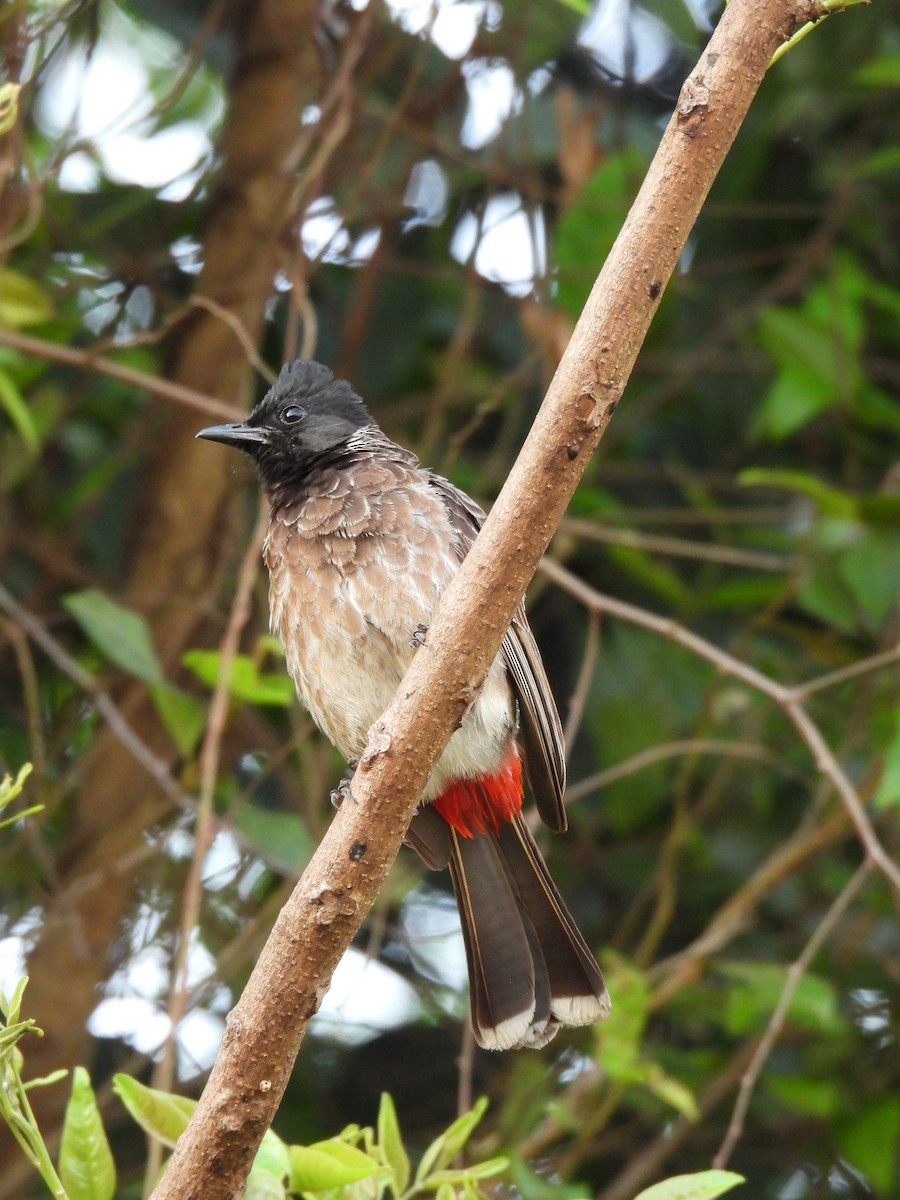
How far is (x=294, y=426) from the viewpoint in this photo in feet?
10.5

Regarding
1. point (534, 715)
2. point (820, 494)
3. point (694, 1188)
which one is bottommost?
point (694, 1188)

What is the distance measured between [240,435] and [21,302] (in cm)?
93

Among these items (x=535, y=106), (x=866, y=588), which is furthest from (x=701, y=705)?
(x=535, y=106)

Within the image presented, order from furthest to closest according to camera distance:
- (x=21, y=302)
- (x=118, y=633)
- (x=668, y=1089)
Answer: (x=21, y=302)
(x=668, y=1089)
(x=118, y=633)

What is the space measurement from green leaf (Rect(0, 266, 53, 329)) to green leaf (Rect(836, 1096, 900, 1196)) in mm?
2929

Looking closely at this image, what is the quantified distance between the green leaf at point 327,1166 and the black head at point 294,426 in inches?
60.6

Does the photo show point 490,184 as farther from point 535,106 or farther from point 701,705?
point 701,705

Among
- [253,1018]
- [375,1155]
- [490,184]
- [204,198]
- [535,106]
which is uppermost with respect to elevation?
[535,106]

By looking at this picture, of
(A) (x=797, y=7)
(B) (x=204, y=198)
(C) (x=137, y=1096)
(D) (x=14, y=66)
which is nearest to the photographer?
(A) (x=797, y=7)

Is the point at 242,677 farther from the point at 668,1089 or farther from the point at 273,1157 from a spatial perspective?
the point at 273,1157

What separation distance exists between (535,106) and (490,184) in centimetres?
63

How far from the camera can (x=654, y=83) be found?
4.79 m

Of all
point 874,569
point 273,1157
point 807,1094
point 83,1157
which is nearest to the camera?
point 83,1157

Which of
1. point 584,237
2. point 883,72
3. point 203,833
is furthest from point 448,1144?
point 883,72
